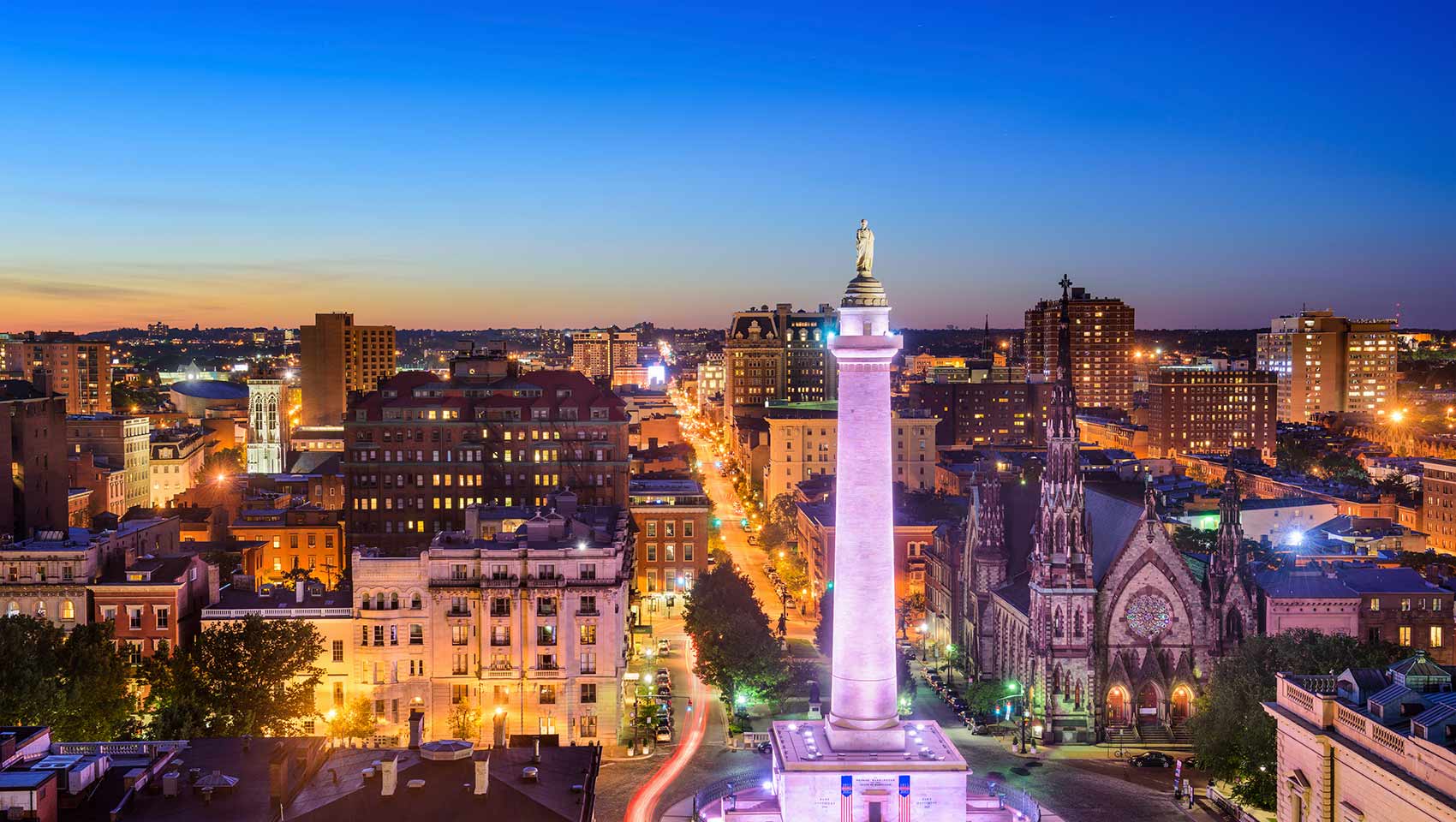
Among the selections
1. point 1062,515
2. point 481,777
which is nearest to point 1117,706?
point 1062,515

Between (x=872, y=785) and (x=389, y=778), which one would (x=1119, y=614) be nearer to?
(x=872, y=785)

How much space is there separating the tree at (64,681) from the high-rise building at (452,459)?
44495 mm

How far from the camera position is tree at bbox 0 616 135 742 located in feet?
210

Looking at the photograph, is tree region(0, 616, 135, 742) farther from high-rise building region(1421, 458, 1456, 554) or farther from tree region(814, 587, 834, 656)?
high-rise building region(1421, 458, 1456, 554)

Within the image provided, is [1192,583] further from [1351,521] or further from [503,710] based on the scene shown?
[1351,521]

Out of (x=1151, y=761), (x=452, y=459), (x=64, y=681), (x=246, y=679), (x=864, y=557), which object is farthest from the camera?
(x=452, y=459)

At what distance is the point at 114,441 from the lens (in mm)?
179625

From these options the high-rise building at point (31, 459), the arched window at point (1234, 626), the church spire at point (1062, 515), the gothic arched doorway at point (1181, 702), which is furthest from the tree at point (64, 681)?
the arched window at point (1234, 626)

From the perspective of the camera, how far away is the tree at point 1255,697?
6303cm

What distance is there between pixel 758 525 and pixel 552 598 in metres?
99.5

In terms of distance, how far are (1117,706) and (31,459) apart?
94608 millimetres

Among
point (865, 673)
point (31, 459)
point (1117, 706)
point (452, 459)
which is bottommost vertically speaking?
point (1117, 706)

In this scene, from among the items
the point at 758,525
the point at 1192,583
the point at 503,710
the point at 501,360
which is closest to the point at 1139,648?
the point at 1192,583

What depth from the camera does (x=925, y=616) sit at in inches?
4530
